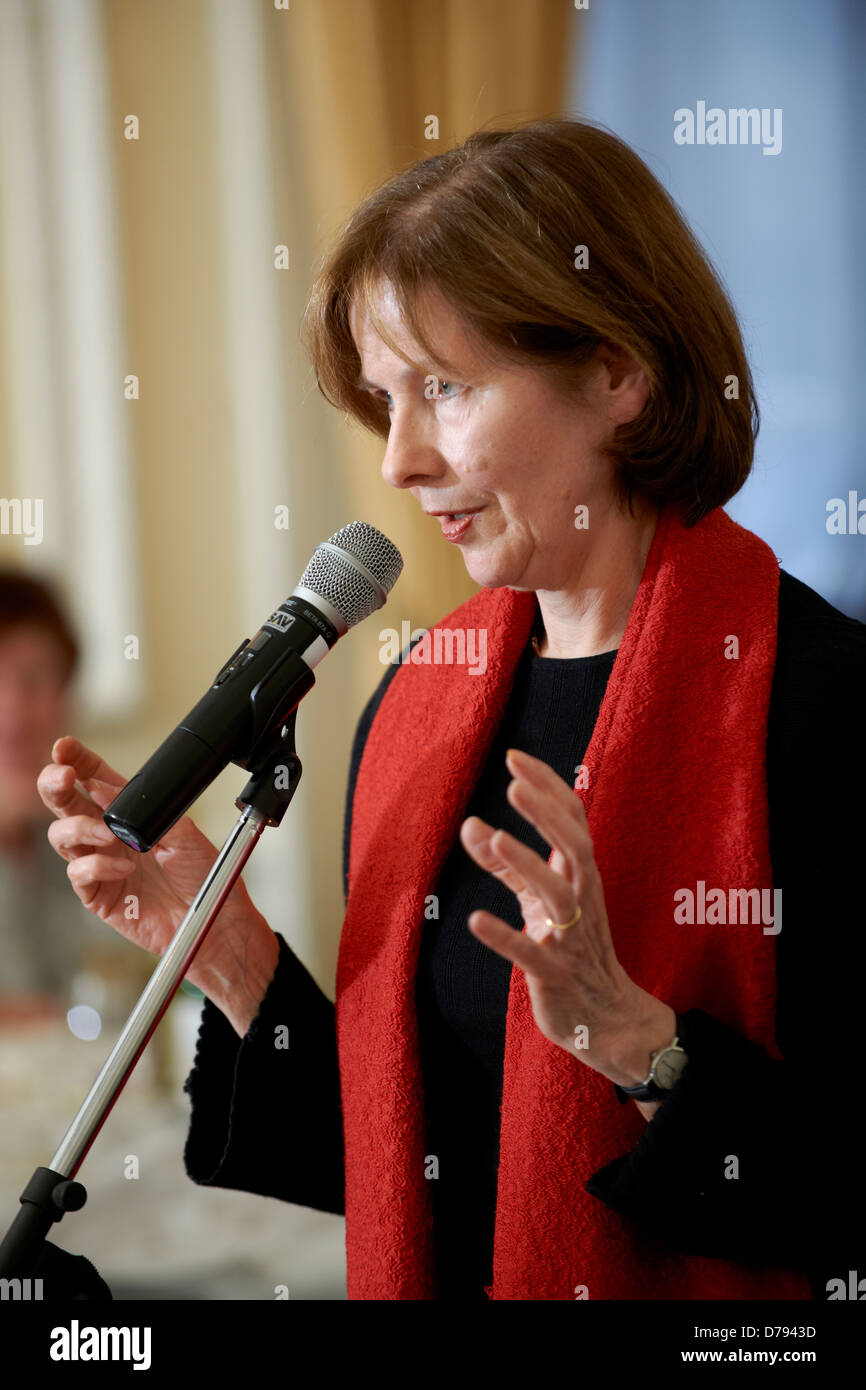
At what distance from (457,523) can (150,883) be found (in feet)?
1.38

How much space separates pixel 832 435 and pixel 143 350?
3.37 ft

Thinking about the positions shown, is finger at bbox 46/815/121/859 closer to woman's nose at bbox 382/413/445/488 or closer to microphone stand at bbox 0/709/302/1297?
microphone stand at bbox 0/709/302/1297

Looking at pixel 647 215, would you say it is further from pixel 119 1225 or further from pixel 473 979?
pixel 119 1225

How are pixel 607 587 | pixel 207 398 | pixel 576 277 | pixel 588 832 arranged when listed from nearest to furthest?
pixel 588 832, pixel 576 277, pixel 607 587, pixel 207 398

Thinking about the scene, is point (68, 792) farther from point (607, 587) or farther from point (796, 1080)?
point (796, 1080)

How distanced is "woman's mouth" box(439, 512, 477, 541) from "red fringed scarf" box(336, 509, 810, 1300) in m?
0.16

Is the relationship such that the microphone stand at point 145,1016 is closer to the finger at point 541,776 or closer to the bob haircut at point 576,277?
the finger at point 541,776

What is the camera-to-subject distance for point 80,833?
90 centimetres

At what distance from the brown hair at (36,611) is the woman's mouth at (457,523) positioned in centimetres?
103

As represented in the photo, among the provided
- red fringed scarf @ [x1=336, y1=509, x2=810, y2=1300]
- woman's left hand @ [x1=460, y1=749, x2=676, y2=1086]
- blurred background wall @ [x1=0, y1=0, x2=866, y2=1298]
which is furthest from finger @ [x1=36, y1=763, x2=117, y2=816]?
blurred background wall @ [x1=0, y1=0, x2=866, y2=1298]

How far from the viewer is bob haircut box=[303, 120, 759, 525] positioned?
0.89m

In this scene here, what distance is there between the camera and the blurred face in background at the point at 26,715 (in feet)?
5.75

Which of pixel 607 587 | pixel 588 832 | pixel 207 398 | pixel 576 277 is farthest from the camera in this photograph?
pixel 207 398

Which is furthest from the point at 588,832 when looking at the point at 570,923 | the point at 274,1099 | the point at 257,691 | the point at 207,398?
the point at 207,398
